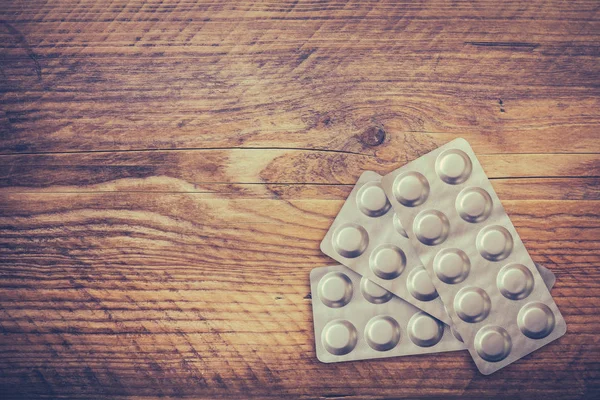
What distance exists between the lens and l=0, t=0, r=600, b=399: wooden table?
0.81 meters

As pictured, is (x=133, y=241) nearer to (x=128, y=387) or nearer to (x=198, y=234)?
(x=198, y=234)

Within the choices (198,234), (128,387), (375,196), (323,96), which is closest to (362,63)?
(323,96)

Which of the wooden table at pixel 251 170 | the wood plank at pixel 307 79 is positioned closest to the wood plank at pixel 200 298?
the wooden table at pixel 251 170

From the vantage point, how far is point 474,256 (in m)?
0.79

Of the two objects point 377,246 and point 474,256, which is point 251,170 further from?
point 474,256

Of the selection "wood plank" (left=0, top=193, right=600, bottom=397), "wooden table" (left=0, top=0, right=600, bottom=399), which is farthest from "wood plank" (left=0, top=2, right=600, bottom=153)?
"wood plank" (left=0, top=193, right=600, bottom=397)

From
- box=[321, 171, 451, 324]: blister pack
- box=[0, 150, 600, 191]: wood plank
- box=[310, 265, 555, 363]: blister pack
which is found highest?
box=[0, 150, 600, 191]: wood plank

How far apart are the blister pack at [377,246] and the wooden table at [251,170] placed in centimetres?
2

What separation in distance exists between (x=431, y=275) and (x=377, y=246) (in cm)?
9

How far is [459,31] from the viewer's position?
845 millimetres

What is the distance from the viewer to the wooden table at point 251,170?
812mm

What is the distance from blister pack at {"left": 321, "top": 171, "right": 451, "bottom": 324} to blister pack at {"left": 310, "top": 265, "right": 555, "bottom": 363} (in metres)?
0.02

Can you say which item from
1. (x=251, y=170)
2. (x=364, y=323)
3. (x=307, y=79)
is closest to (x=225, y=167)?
(x=251, y=170)

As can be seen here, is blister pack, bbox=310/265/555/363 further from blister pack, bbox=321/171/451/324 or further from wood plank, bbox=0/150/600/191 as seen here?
wood plank, bbox=0/150/600/191
